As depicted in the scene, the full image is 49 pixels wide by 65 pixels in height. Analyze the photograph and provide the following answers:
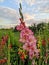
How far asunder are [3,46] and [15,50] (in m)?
0.24

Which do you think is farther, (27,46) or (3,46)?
(3,46)

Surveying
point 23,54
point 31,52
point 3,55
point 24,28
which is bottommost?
point 3,55

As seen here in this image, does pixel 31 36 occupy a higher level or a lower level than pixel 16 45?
higher

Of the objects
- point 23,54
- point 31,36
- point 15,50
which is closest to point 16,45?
point 15,50

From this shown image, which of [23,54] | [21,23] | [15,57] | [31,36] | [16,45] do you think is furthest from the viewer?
[16,45]

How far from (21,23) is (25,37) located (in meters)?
0.17

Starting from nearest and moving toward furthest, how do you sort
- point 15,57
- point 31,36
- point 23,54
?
point 31,36 < point 23,54 < point 15,57

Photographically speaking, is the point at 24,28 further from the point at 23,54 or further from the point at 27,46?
the point at 23,54

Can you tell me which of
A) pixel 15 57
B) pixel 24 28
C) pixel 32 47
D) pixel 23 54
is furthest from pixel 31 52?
pixel 15 57

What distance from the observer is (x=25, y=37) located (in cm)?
237

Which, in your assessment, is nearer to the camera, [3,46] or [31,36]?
[31,36]

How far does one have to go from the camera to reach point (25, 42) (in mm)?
2367

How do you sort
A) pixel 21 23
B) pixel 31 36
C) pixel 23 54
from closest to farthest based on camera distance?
pixel 21 23 → pixel 31 36 → pixel 23 54

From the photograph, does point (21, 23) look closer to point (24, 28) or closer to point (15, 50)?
point (24, 28)
